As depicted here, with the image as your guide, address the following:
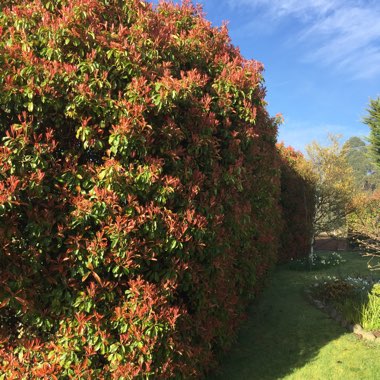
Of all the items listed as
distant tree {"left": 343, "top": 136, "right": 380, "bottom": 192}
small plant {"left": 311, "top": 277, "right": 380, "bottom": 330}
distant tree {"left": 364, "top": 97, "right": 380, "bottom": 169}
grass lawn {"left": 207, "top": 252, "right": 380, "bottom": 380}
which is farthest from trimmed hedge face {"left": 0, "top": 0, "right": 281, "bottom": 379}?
distant tree {"left": 364, "top": 97, "right": 380, "bottom": 169}

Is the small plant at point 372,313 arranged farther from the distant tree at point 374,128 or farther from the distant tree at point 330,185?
the distant tree at point 374,128

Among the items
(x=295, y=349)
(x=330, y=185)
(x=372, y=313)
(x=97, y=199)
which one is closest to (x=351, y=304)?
(x=372, y=313)

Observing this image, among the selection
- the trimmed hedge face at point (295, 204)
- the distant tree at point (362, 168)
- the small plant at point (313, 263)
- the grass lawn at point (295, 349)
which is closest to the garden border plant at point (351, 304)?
the grass lawn at point (295, 349)

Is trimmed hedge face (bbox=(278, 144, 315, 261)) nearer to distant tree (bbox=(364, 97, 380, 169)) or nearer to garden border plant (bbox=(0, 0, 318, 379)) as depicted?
distant tree (bbox=(364, 97, 380, 169))

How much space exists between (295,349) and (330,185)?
997 centimetres

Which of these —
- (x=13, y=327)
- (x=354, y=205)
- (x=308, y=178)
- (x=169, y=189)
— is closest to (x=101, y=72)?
(x=169, y=189)

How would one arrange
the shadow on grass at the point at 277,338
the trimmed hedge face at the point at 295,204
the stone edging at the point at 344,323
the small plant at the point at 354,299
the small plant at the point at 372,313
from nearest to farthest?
the shadow on grass at the point at 277,338, the stone edging at the point at 344,323, the small plant at the point at 372,313, the small plant at the point at 354,299, the trimmed hedge face at the point at 295,204

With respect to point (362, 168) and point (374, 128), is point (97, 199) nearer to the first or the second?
point (374, 128)

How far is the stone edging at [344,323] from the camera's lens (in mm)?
6760

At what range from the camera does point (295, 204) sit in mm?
15938

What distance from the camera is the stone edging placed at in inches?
266

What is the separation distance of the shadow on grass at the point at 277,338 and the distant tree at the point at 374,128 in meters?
10.5

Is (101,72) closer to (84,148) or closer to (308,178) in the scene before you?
(84,148)

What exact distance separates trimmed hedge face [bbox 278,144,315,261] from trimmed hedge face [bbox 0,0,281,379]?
11.5 m
